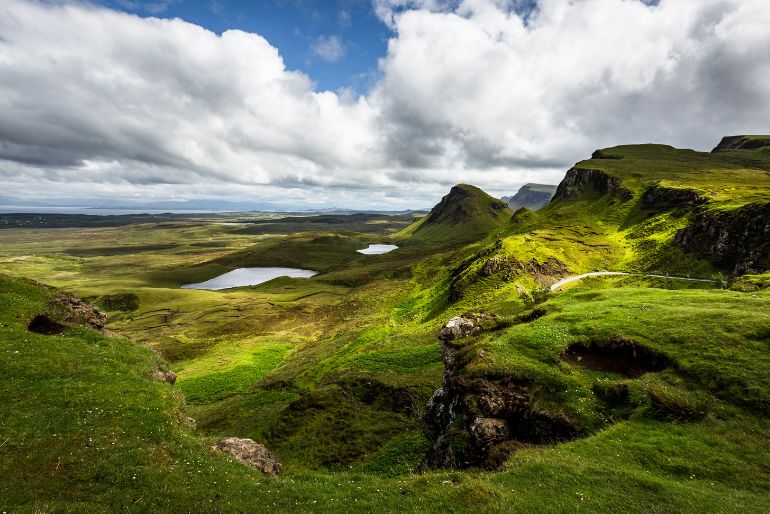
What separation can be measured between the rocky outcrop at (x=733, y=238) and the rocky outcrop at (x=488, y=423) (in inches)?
2832

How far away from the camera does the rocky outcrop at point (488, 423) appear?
25922mm

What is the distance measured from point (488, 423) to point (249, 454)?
60.8 feet

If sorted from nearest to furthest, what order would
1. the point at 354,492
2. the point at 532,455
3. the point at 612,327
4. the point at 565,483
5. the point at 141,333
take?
the point at 565,483 < the point at 354,492 < the point at 532,455 < the point at 612,327 < the point at 141,333

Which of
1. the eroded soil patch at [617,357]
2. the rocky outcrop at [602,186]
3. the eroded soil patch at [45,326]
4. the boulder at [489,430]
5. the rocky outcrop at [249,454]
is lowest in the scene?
the rocky outcrop at [249,454]

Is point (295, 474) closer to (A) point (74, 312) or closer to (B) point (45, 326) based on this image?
(B) point (45, 326)

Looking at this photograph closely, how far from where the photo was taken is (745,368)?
25609 mm

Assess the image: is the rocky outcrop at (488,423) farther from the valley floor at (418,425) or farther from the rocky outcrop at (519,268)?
the rocky outcrop at (519,268)

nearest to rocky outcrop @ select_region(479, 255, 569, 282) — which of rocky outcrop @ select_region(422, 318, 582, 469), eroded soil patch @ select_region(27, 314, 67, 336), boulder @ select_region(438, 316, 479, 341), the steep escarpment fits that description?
the steep escarpment

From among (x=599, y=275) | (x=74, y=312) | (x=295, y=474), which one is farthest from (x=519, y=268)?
(x=74, y=312)

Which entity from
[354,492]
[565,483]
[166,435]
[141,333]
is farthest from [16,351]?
[141,333]

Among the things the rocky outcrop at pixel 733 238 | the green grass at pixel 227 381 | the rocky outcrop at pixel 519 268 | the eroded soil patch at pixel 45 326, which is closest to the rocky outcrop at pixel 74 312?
the eroded soil patch at pixel 45 326

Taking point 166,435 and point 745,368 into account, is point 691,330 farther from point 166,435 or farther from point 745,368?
point 166,435

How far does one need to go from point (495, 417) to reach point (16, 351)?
3965 centimetres

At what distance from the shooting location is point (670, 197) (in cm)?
12788
